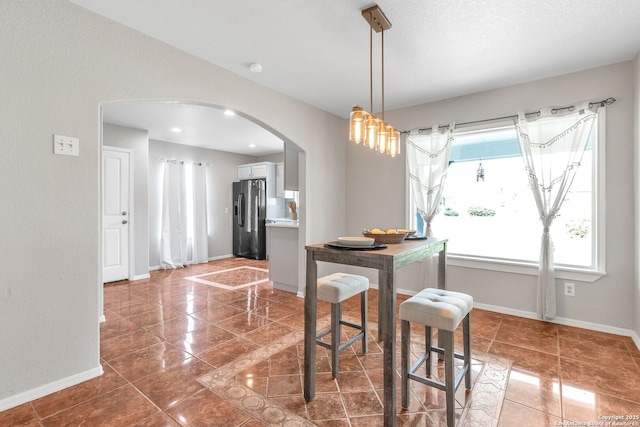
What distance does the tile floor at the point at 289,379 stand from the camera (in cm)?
172

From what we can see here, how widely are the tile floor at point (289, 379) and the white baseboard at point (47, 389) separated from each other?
41 mm

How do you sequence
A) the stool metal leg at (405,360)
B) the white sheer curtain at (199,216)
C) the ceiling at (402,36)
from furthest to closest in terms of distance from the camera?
the white sheer curtain at (199,216)
the ceiling at (402,36)
the stool metal leg at (405,360)

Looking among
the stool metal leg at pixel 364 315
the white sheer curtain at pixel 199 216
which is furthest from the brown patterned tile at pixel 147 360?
the white sheer curtain at pixel 199 216

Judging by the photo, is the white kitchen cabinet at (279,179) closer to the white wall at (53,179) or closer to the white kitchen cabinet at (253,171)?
the white kitchen cabinet at (253,171)

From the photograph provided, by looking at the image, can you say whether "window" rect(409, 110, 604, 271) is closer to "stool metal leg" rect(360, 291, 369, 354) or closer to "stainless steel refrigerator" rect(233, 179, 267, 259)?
"stool metal leg" rect(360, 291, 369, 354)

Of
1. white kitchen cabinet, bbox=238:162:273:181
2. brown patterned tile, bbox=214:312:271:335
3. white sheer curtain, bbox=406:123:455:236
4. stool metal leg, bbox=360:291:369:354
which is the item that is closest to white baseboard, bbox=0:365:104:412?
brown patterned tile, bbox=214:312:271:335

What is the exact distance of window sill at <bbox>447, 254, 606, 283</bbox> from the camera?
297cm

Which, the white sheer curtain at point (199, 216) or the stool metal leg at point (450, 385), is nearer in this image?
the stool metal leg at point (450, 385)

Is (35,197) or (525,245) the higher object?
(35,197)

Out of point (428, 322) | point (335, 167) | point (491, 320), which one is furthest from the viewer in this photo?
point (335, 167)

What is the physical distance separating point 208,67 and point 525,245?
147 inches

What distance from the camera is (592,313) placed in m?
2.96

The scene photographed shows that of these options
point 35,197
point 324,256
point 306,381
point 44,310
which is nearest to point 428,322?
point 324,256

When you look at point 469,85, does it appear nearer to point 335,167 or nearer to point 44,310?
point 335,167
